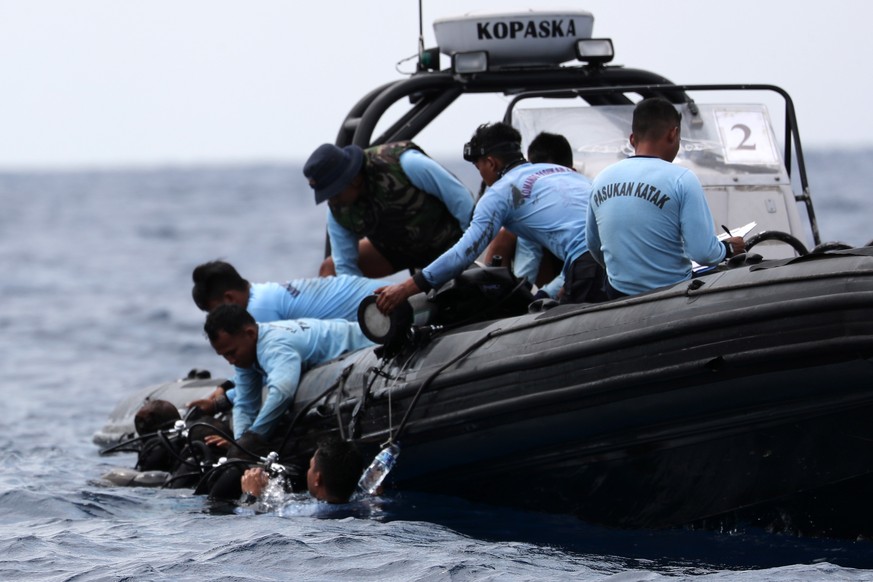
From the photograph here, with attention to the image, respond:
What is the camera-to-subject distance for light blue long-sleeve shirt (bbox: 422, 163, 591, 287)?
6.56 metres

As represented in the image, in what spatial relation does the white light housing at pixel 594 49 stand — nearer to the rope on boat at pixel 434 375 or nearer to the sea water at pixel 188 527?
the rope on boat at pixel 434 375

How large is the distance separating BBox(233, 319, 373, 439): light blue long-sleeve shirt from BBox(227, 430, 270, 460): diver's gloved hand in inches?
1.3

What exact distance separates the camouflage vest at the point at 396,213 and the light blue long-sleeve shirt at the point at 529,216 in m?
1.01

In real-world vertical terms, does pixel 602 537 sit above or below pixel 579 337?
below

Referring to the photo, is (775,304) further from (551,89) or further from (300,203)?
(300,203)

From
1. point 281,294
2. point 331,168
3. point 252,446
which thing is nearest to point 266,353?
point 252,446

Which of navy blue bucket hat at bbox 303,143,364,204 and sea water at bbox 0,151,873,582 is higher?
navy blue bucket hat at bbox 303,143,364,204

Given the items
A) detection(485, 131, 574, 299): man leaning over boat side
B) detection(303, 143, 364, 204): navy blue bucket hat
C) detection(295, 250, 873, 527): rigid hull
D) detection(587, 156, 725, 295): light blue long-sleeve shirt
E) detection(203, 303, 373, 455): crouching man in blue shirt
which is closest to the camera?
detection(295, 250, 873, 527): rigid hull

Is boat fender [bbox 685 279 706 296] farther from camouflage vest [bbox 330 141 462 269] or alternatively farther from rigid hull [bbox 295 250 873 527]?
camouflage vest [bbox 330 141 462 269]

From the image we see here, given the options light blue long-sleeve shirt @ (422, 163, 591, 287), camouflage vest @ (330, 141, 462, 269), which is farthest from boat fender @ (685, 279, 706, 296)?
camouflage vest @ (330, 141, 462, 269)

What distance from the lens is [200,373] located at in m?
9.78

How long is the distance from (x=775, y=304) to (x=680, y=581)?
933 mm

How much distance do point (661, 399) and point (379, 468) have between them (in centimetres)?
141

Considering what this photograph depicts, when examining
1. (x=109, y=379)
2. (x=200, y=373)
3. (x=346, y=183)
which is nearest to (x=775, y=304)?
(x=346, y=183)
